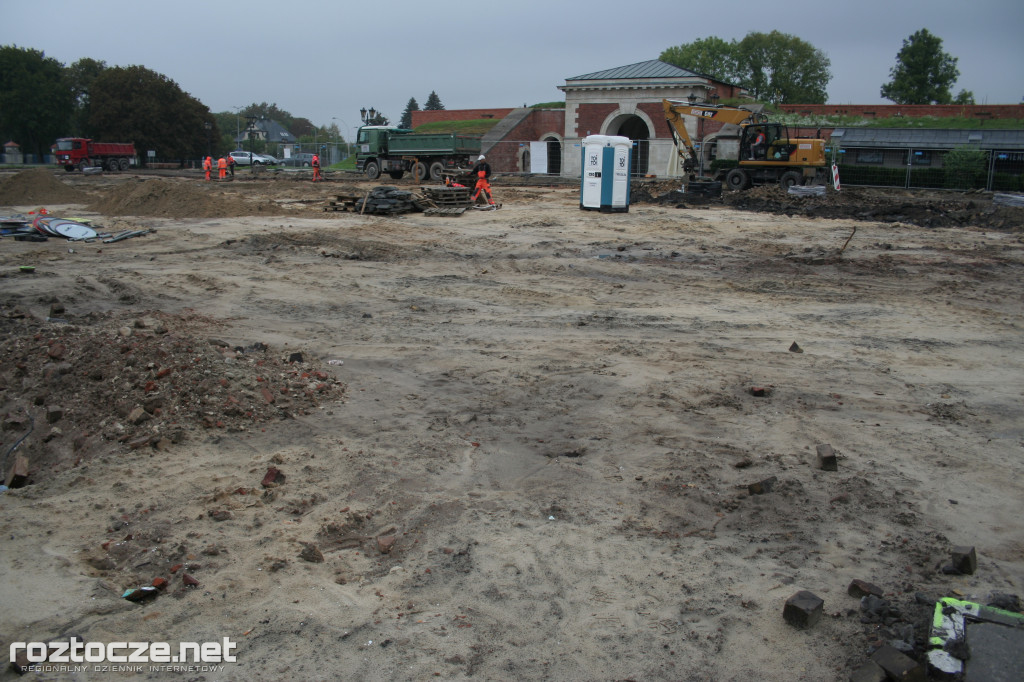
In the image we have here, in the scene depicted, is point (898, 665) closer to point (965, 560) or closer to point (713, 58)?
point (965, 560)

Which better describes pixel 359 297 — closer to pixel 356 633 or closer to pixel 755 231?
pixel 356 633

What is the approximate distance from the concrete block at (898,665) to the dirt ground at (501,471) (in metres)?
0.14

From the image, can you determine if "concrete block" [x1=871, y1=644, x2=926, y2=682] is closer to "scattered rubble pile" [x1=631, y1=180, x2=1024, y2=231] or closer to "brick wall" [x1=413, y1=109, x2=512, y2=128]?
"scattered rubble pile" [x1=631, y1=180, x2=1024, y2=231]

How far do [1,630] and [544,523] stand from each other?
120 inches

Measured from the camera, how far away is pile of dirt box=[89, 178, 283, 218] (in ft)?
65.8

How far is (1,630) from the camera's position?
3.54m

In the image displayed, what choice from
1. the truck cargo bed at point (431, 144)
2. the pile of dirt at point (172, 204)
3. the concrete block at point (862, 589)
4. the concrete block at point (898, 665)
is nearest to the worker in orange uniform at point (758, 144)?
the truck cargo bed at point (431, 144)

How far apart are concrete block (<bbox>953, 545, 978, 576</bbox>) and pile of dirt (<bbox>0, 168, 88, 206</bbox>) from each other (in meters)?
27.7

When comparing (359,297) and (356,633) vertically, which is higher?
(359,297)

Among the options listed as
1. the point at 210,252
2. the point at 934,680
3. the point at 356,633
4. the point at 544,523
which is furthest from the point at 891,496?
the point at 210,252

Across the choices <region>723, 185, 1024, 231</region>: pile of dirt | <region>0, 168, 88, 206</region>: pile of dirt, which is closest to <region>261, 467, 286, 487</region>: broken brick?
<region>723, 185, 1024, 231</region>: pile of dirt

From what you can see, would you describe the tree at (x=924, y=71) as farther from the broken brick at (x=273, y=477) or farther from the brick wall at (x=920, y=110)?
the broken brick at (x=273, y=477)

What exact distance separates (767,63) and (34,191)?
77.2 metres

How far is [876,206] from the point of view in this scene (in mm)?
21969
